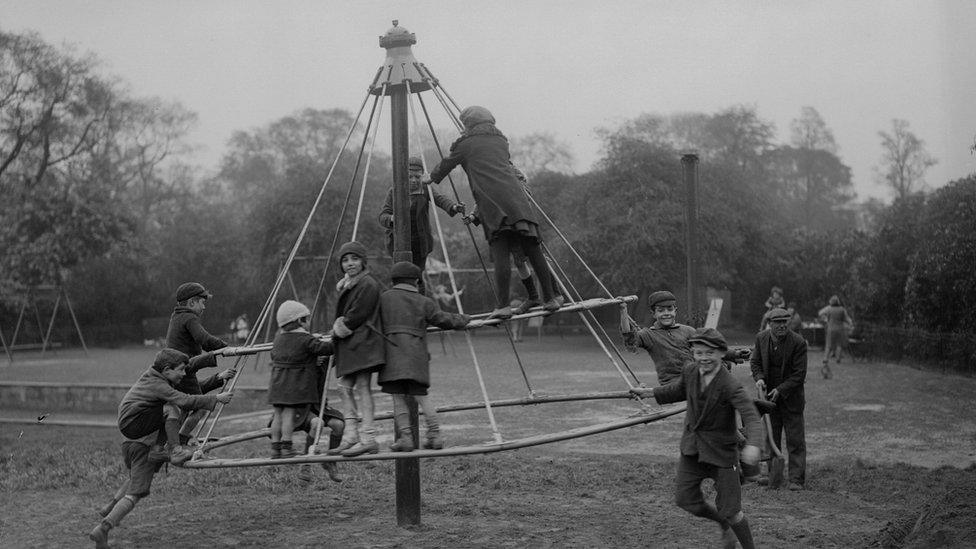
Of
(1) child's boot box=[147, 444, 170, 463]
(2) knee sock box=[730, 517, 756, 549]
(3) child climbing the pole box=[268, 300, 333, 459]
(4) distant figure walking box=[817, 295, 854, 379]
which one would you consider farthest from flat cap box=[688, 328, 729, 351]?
(4) distant figure walking box=[817, 295, 854, 379]

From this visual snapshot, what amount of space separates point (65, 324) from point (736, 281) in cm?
2903

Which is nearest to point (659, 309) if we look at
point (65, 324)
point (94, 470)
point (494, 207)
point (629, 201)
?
point (494, 207)

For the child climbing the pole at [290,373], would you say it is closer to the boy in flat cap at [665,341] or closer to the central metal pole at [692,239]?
the boy in flat cap at [665,341]

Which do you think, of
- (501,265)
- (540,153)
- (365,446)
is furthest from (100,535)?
(540,153)

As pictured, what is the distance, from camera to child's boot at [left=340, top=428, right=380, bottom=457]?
6355 mm

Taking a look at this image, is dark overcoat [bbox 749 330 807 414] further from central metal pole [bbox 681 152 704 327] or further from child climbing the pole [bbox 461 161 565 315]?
child climbing the pole [bbox 461 161 565 315]

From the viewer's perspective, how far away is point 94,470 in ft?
37.6

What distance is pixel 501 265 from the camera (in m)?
7.38

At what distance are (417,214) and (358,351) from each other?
1.95m

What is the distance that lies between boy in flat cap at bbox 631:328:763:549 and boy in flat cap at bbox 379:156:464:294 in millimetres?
2503

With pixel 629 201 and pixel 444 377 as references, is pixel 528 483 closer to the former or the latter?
pixel 444 377

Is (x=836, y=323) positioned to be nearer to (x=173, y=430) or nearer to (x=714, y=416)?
(x=714, y=416)

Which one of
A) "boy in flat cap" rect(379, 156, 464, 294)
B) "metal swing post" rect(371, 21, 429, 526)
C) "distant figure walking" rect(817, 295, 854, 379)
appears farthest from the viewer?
"distant figure walking" rect(817, 295, 854, 379)

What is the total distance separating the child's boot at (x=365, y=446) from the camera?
20.9 ft
